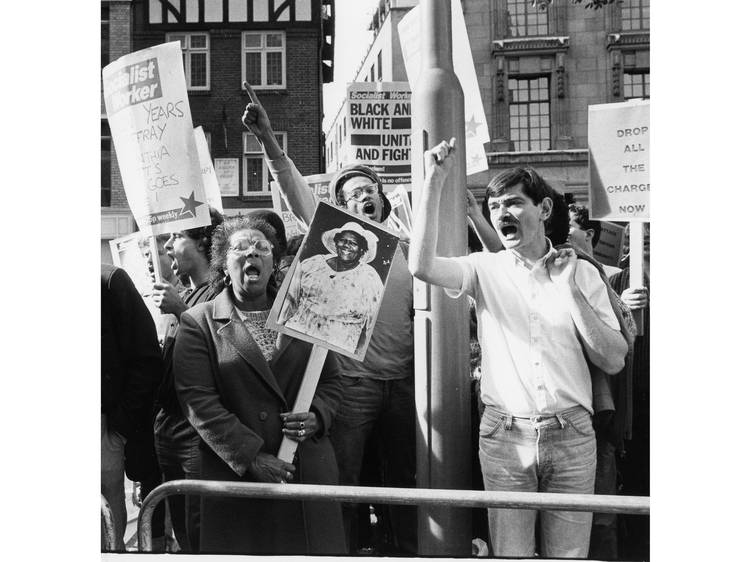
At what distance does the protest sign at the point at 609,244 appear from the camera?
500 cm

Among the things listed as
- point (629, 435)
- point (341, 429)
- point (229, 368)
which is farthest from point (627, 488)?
point (229, 368)

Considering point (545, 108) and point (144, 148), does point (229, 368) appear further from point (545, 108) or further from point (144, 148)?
point (545, 108)

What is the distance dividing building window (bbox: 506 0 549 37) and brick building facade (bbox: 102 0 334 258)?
0.89 meters

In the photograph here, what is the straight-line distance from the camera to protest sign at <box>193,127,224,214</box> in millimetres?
4789

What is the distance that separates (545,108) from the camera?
4812mm

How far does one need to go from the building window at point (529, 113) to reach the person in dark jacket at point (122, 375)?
6.36 feet

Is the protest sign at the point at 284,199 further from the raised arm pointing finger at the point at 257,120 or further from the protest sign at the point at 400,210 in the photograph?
the protest sign at the point at 400,210

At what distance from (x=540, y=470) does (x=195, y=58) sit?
8.48ft

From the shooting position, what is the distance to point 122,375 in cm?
462

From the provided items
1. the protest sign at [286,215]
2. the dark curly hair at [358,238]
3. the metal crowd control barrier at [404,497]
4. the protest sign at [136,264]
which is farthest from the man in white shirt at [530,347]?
the protest sign at [136,264]

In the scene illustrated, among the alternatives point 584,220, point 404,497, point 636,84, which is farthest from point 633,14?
point 404,497

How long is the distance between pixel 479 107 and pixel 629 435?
1.66 metres

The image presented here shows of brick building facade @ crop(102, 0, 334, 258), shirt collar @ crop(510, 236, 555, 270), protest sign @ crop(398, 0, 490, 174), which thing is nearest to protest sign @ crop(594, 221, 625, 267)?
protest sign @ crop(398, 0, 490, 174)

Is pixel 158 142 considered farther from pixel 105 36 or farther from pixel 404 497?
pixel 404 497
